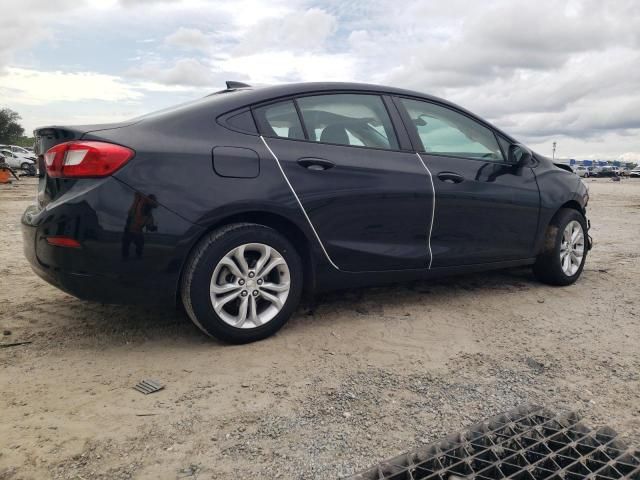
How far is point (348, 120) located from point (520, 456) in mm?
2405

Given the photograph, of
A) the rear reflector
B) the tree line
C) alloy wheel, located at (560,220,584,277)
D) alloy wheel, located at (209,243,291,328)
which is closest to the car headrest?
alloy wheel, located at (209,243,291,328)

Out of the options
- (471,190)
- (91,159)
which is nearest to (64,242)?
(91,159)

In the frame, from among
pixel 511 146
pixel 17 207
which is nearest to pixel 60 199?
pixel 511 146

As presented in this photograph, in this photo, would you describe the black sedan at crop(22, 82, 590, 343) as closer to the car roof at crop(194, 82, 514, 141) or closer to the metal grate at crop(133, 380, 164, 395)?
the car roof at crop(194, 82, 514, 141)

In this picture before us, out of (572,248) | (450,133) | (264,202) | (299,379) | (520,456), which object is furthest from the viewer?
(572,248)

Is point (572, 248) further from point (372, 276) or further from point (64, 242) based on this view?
point (64, 242)

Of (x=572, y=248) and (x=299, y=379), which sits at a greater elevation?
(x=572, y=248)

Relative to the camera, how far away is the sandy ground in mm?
2193

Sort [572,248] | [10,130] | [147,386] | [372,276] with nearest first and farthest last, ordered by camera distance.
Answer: [147,386]
[372,276]
[572,248]
[10,130]

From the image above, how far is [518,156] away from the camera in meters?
4.68

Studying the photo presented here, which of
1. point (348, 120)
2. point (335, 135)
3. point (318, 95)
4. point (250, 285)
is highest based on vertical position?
point (318, 95)

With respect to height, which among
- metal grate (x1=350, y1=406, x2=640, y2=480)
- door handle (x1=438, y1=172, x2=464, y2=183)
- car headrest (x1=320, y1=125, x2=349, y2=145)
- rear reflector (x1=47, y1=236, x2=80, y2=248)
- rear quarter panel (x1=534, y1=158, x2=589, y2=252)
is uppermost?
car headrest (x1=320, y1=125, x2=349, y2=145)

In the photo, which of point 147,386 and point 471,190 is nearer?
point 147,386

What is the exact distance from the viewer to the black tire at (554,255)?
15.9ft
